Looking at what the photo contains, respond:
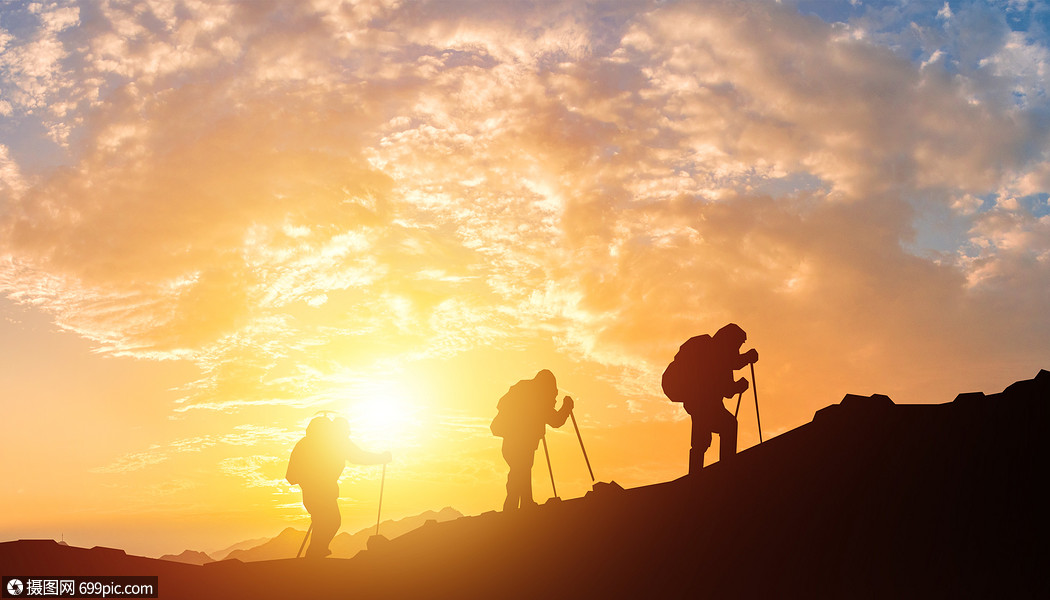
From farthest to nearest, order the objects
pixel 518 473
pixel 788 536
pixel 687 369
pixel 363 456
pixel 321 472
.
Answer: pixel 363 456 → pixel 321 472 → pixel 518 473 → pixel 687 369 → pixel 788 536

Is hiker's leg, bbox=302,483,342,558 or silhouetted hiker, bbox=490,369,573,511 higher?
silhouetted hiker, bbox=490,369,573,511

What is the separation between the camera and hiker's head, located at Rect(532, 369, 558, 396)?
73.7 feet

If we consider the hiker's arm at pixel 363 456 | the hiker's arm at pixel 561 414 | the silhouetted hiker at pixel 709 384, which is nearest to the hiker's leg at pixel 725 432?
the silhouetted hiker at pixel 709 384

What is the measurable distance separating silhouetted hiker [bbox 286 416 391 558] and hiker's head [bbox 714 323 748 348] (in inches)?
452

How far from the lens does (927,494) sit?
44.7 ft

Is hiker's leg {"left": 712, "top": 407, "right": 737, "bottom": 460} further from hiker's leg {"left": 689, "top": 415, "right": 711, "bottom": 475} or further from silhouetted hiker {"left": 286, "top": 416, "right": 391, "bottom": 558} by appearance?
silhouetted hiker {"left": 286, "top": 416, "right": 391, "bottom": 558}

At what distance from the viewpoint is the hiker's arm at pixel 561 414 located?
2244 cm

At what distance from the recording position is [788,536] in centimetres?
1413

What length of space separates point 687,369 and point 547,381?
176 inches

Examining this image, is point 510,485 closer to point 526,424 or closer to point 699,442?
point 526,424

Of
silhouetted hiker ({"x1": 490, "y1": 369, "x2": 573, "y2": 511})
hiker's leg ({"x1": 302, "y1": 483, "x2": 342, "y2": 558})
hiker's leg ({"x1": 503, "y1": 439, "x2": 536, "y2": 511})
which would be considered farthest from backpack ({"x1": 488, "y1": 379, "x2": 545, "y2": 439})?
hiker's leg ({"x1": 302, "y1": 483, "x2": 342, "y2": 558})

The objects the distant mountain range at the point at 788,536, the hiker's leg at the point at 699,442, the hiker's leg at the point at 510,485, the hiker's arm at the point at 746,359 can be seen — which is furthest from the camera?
the hiker's leg at the point at 510,485

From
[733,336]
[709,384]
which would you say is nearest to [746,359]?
[733,336]

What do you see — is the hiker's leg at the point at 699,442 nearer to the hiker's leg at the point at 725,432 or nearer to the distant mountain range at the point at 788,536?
the hiker's leg at the point at 725,432
